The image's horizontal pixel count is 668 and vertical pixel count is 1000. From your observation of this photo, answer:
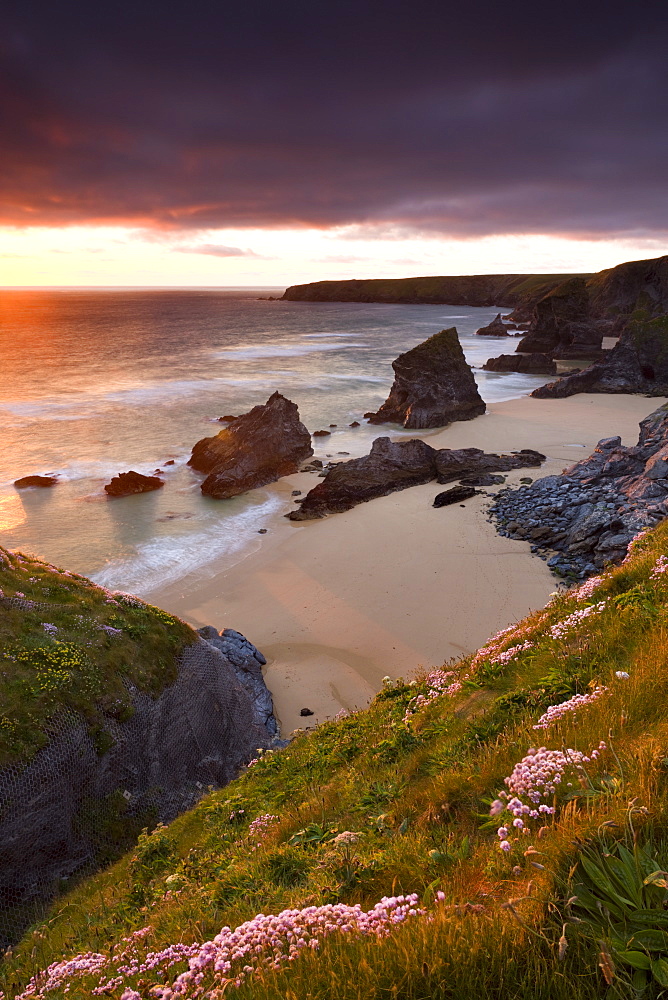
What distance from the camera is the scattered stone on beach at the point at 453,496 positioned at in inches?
1113

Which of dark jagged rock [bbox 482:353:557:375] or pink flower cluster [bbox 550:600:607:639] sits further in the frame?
dark jagged rock [bbox 482:353:557:375]

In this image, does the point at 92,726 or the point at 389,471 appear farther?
the point at 389,471

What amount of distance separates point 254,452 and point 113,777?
28.1 meters

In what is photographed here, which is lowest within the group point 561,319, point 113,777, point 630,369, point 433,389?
point 113,777

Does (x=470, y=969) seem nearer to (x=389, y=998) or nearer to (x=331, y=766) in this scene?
(x=389, y=998)

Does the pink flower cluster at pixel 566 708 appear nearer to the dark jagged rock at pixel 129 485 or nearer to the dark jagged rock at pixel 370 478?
the dark jagged rock at pixel 370 478

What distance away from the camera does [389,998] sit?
255 cm

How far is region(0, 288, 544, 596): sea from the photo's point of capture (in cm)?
2816

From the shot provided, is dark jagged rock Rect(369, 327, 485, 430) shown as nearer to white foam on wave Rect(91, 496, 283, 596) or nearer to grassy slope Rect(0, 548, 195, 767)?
white foam on wave Rect(91, 496, 283, 596)

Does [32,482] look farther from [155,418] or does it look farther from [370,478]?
[370,478]

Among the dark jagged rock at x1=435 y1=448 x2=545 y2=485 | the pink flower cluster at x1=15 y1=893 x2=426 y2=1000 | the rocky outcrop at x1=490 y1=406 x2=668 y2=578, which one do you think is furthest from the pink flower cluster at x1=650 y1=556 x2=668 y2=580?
the dark jagged rock at x1=435 y1=448 x2=545 y2=485

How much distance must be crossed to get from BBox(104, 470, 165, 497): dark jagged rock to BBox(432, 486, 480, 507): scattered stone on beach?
19.3 m

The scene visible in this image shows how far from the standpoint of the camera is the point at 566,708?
5.14 m

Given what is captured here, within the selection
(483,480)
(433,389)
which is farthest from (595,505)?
(433,389)
